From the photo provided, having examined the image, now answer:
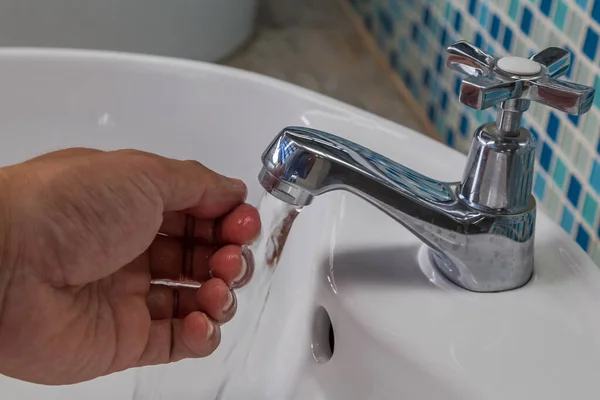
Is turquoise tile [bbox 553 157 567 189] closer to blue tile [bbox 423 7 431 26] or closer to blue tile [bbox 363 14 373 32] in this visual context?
blue tile [bbox 423 7 431 26]

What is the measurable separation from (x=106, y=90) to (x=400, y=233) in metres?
0.25

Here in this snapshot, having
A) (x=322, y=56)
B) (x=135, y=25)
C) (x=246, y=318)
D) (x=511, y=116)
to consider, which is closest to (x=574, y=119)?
(x=511, y=116)

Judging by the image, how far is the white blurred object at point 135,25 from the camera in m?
0.75

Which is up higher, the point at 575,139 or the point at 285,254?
the point at 575,139

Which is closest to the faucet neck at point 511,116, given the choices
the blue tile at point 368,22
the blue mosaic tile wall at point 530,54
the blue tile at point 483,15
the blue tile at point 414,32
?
the blue mosaic tile wall at point 530,54

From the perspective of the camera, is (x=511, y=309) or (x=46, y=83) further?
(x=46, y=83)

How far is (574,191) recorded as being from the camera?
1.60ft

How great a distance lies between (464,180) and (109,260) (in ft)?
0.65

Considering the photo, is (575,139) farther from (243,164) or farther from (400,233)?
(243,164)

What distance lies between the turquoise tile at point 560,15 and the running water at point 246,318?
0.21 metres

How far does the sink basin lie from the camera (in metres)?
0.40

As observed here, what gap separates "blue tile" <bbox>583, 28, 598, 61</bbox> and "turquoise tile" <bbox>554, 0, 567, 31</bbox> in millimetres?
26

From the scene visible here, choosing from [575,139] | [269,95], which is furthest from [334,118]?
[575,139]

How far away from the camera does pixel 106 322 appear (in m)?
0.46
